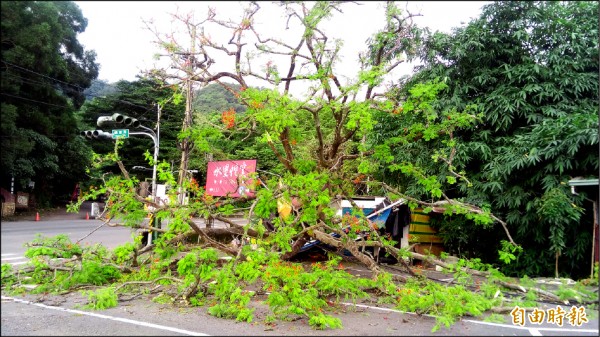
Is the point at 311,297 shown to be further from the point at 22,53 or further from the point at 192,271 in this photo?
the point at 22,53

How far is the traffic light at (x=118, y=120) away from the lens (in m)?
3.30

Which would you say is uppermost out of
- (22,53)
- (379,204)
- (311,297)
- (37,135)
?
(22,53)

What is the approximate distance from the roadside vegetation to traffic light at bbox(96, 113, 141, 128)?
0.72 feet

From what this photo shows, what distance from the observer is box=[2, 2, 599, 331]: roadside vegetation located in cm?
481

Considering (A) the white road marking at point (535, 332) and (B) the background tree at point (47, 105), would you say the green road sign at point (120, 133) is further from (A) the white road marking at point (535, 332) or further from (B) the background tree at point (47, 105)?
(A) the white road marking at point (535, 332)

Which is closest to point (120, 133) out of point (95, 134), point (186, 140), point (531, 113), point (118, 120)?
point (118, 120)

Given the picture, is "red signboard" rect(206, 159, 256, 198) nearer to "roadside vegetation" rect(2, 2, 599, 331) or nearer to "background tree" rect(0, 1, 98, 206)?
"roadside vegetation" rect(2, 2, 599, 331)

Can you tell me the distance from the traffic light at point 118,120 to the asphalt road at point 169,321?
848 millimetres

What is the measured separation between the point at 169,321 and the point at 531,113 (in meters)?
6.57

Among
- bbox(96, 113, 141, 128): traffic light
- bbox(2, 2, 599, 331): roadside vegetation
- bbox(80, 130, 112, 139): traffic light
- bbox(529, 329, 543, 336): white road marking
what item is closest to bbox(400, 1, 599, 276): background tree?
bbox(2, 2, 599, 331): roadside vegetation

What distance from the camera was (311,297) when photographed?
181 inches

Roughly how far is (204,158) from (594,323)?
17.6 feet

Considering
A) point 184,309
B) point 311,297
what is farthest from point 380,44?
point 184,309

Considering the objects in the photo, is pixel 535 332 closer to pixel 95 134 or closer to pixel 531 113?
pixel 95 134
